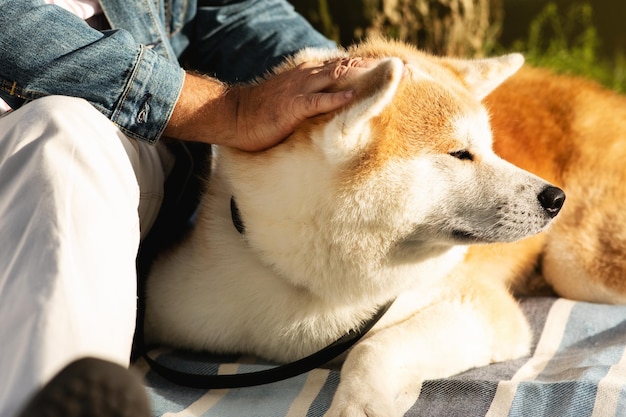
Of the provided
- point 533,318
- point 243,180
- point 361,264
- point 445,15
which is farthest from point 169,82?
point 445,15

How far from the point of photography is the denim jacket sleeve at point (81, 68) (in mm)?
1602

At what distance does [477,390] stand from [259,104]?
0.84 metres

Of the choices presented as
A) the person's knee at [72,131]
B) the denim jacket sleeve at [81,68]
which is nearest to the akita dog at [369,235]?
the denim jacket sleeve at [81,68]

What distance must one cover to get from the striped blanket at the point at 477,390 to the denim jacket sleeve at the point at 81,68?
0.64m

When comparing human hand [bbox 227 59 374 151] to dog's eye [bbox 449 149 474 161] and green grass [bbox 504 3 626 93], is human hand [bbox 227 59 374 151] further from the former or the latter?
green grass [bbox 504 3 626 93]

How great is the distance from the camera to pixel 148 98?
1.68 meters

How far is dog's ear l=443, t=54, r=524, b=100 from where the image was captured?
1874 millimetres

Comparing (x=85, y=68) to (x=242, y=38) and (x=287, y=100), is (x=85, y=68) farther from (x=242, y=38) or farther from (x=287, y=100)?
(x=242, y=38)

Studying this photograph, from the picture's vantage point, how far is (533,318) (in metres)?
2.14

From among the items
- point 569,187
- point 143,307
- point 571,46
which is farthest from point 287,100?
point 571,46

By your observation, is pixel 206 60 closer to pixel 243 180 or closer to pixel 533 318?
pixel 243 180

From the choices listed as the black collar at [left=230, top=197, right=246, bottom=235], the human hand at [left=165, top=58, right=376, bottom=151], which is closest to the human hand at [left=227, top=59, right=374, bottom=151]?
the human hand at [left=165, top=58, right=376, bottom=151]

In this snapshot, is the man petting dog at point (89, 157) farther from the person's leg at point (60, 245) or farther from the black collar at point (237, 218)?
the black collar at point (237, 218)

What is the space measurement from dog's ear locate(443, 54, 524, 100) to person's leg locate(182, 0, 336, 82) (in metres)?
0.65
